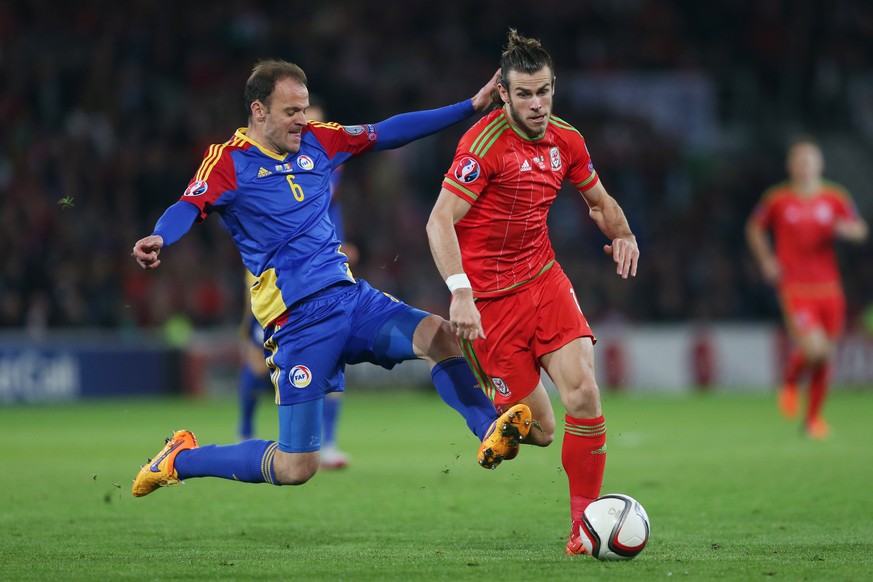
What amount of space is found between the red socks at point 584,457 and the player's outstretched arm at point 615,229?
2.66 ft

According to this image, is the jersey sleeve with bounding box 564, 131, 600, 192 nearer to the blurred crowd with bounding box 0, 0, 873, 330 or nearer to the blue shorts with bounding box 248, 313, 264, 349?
the blue shorts with bounding box 248, 313, 264, 349

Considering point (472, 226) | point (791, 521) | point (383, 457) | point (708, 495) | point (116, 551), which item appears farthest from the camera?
point (383, 457)

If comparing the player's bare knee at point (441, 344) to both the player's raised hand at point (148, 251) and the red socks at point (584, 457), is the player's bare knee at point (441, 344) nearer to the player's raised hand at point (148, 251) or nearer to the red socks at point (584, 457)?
the red socks at point (584, 457)

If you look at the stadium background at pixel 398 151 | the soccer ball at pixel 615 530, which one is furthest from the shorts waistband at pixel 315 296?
the stadium background at pixel 398 151

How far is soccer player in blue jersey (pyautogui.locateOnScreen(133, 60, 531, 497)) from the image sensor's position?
636 centimetres

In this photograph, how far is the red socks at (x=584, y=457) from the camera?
613 centimetres

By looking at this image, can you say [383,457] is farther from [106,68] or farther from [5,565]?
[106,68]

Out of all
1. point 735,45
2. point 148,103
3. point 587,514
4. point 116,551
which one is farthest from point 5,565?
point 735,45

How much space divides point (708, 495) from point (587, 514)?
2699 mm

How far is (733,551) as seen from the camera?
598 cm

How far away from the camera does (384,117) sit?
2102cm

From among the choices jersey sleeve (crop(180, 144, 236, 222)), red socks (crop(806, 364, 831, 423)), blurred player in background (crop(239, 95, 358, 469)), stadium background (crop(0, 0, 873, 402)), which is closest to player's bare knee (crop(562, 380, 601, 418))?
jersey sleeve (crop(180, 144, 236, 222))

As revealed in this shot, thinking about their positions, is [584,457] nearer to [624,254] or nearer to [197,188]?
[624,254]

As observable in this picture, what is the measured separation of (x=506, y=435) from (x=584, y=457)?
58cm
